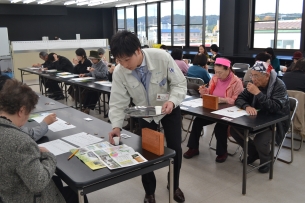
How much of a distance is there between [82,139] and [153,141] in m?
0.52

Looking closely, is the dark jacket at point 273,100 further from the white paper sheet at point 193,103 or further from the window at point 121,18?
the window at point 121,18

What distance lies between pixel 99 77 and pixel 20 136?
12.7 feet

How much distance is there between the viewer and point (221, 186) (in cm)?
260

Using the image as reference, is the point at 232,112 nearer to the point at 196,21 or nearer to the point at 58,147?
the point at 58,147

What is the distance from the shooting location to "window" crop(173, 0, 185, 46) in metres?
10.6

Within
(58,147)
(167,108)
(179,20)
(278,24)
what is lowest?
(58,147)

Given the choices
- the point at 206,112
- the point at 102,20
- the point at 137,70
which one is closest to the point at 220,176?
the point at 206,112

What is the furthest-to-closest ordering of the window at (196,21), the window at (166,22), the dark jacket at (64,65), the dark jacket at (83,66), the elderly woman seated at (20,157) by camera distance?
1. the window at (166,22)
2. the window at (196,21)
3. the dark jacket at (64,65)
4. the dark jacket at (83,66)
5. the elderly woman seated at (20,157)

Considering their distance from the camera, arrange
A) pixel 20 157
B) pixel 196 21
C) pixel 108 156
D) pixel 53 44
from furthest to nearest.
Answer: pixel 196 21
pixel 53 44
pixel 108 156
pixel 20 157

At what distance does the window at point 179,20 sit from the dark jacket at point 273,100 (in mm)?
8334

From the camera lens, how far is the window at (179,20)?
34.9 feet

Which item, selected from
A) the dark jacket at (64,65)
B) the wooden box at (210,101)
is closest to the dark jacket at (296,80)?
the wooden box at (210,101)

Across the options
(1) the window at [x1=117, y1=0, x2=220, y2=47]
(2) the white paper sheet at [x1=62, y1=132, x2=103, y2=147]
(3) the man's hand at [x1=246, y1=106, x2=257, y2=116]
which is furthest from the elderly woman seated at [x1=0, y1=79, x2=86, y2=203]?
(1) the window at [x1=117, y1=0, x2=220, y2=47]

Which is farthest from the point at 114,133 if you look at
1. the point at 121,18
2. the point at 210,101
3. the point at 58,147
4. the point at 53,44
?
the point at 121,18
